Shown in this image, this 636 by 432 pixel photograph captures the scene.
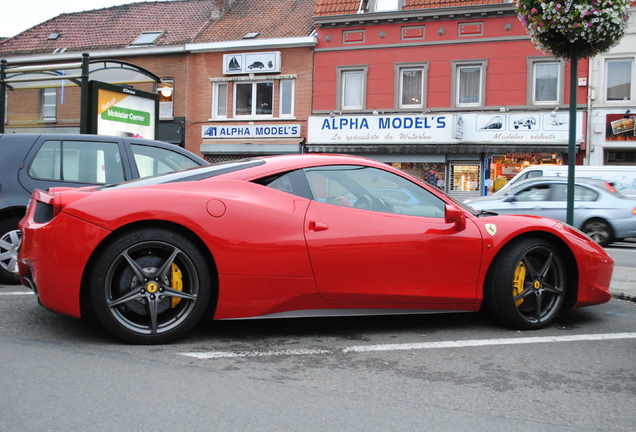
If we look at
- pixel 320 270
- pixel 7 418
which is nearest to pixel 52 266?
pixel 7 418

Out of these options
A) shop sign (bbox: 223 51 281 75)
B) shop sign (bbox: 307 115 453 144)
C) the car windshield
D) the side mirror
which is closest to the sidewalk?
the side mirror

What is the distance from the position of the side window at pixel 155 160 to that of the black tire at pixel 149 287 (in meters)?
2.83

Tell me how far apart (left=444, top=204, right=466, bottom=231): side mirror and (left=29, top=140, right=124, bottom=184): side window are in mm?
3566

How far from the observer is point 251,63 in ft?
86.0

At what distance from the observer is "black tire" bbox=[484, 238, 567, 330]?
4.76 meters

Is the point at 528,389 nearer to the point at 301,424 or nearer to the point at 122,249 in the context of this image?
the point at 301,424

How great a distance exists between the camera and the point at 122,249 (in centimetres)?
398

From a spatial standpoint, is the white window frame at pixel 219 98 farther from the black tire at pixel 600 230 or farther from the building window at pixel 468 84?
the black tire at pixel 600 230

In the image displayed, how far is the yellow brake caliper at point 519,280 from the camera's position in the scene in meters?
4.81

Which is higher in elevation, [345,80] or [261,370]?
[345,80]

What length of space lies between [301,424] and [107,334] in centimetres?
195

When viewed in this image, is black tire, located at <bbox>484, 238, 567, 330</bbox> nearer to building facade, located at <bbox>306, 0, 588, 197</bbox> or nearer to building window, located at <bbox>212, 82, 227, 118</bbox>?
building facade, located at <bbox>306, 0, 588, 197</bbox>

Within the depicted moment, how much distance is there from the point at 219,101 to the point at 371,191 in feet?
76.5

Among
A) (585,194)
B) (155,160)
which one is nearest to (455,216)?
(155,160)
